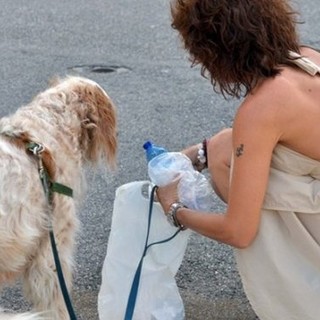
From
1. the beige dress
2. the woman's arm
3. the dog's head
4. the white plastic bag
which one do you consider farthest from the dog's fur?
the beige dress

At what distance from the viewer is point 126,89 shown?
6.11 meters

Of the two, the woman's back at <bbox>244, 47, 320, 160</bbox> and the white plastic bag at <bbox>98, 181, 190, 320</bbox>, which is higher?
the woman's back at <bbox>244, 47, 320, 160</bbox>

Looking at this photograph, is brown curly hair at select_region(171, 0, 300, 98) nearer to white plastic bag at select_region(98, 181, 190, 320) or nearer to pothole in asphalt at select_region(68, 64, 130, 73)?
white plastic bag at select_region(98, 181, 190, 320)

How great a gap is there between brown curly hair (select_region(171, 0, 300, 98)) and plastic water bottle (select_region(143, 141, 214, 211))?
0.49m

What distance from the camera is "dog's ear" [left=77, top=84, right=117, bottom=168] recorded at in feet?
11.3

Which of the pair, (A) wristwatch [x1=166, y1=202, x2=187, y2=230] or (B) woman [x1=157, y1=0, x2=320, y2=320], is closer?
(B) woman [x1=157, y1=0, x2=320, y2=320]

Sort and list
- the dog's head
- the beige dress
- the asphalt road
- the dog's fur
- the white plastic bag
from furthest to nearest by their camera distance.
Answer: the asphalt road → the dog's head → the white plastic bag → the dog's fur → the beige dress

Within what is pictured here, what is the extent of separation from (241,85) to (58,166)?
0.86 meters

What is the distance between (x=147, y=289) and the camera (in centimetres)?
329

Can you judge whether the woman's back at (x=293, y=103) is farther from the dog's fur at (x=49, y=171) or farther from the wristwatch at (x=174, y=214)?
the dog's fur at (x=49, y=171)

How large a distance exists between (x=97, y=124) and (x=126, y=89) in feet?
8.71

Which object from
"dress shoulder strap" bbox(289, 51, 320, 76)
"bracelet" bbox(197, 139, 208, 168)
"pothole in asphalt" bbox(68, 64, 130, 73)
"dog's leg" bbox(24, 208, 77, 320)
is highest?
"dress shoulder strap" bbox(289, 51, 320, 76)

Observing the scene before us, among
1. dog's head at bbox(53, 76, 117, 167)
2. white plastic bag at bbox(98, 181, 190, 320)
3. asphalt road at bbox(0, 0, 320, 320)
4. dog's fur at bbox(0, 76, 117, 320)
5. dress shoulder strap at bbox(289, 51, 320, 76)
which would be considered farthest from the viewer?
asphalt road at bbox(0, 0, 320, 320)

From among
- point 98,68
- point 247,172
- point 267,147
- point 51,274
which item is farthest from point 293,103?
point 98,68
